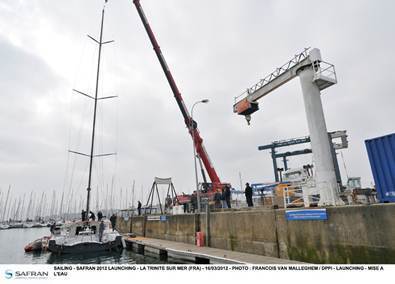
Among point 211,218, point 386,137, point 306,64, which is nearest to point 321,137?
point 386,137

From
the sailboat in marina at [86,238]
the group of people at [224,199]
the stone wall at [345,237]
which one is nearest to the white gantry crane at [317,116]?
the stone wall at [345,237]

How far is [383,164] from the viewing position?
935 centimetres

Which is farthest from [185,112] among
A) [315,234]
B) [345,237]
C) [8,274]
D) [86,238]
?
[8,274]

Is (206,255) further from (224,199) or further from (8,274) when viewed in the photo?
(8,274)

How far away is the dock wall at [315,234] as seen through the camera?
27.5ft

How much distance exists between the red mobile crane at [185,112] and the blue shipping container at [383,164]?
16589 millimetres

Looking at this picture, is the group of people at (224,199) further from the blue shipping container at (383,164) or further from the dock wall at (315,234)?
the blue shipping container at (383,164)

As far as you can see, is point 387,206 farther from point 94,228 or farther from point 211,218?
point 94,228

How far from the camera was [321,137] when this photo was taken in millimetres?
12094

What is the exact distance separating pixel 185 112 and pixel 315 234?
2039 centimetres

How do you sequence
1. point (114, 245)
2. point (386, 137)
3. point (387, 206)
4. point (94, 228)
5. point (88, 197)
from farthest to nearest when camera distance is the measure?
point (88, 197)
point (94, 228)
point (114, 245)
point (386, 137)
point (387, 206)

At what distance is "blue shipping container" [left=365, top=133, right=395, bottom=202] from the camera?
9.06 m

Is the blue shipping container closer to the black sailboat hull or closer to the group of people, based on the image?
the group of people

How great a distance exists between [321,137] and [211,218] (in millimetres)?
9025
